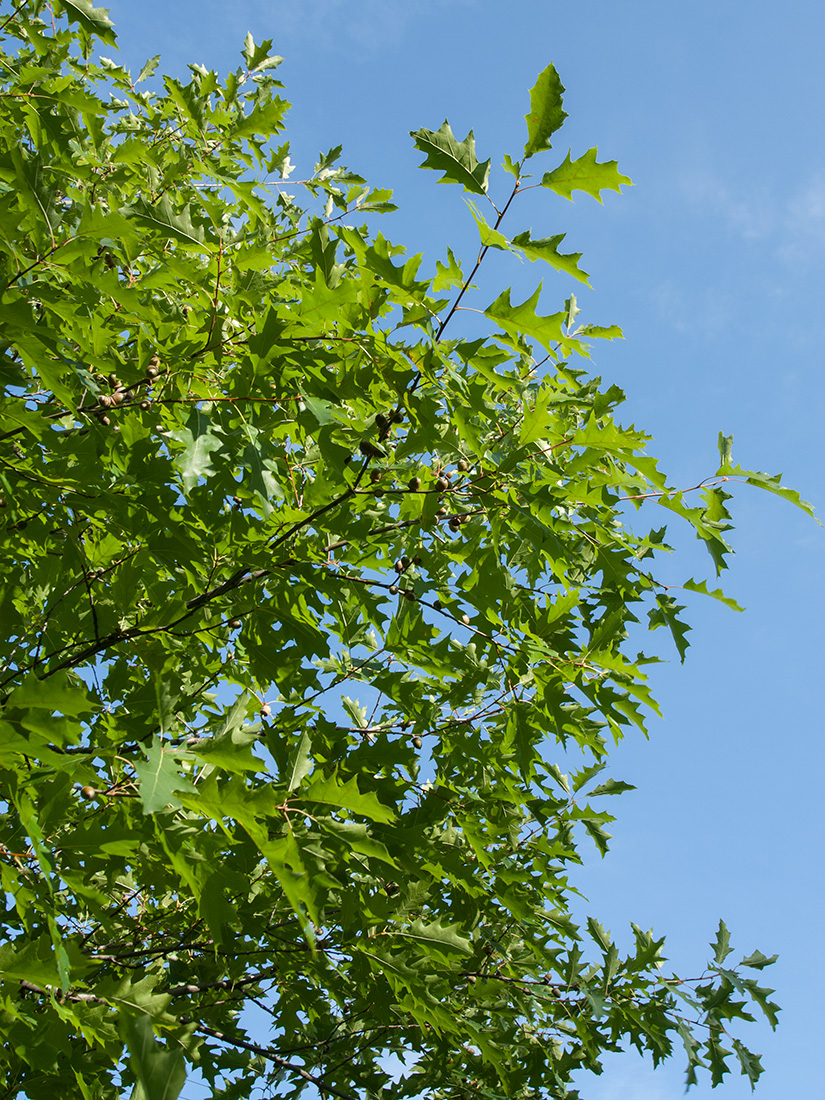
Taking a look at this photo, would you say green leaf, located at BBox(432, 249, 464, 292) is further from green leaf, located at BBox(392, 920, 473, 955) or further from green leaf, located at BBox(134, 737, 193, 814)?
green leaf, located at BBox(392, 920, 473, 955)

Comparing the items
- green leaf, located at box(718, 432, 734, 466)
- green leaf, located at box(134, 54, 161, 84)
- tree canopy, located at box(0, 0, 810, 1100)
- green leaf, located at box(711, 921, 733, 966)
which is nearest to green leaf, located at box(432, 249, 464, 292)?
tree canopy, located at box(0, 0, 810, 1100)

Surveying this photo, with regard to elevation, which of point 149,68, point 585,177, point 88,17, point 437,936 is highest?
point 149,68

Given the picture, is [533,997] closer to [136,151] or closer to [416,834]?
[416,834]

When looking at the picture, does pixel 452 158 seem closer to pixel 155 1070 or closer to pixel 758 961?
pixel 155 1070

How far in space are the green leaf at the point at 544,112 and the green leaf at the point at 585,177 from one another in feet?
0.26

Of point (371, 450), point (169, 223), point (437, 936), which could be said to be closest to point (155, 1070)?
point (437, 936)

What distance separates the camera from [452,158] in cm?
217

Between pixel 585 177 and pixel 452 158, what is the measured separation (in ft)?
1.20

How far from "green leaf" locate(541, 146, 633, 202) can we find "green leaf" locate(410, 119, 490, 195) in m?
0.18

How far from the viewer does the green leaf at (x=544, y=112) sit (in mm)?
2066

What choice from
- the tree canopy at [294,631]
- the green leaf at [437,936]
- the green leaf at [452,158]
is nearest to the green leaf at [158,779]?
the tree canopy at [294,631]

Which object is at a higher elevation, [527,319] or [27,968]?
[527,319]

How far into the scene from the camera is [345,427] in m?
2.74

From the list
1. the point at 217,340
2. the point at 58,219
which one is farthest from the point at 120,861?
the point at 58,219
